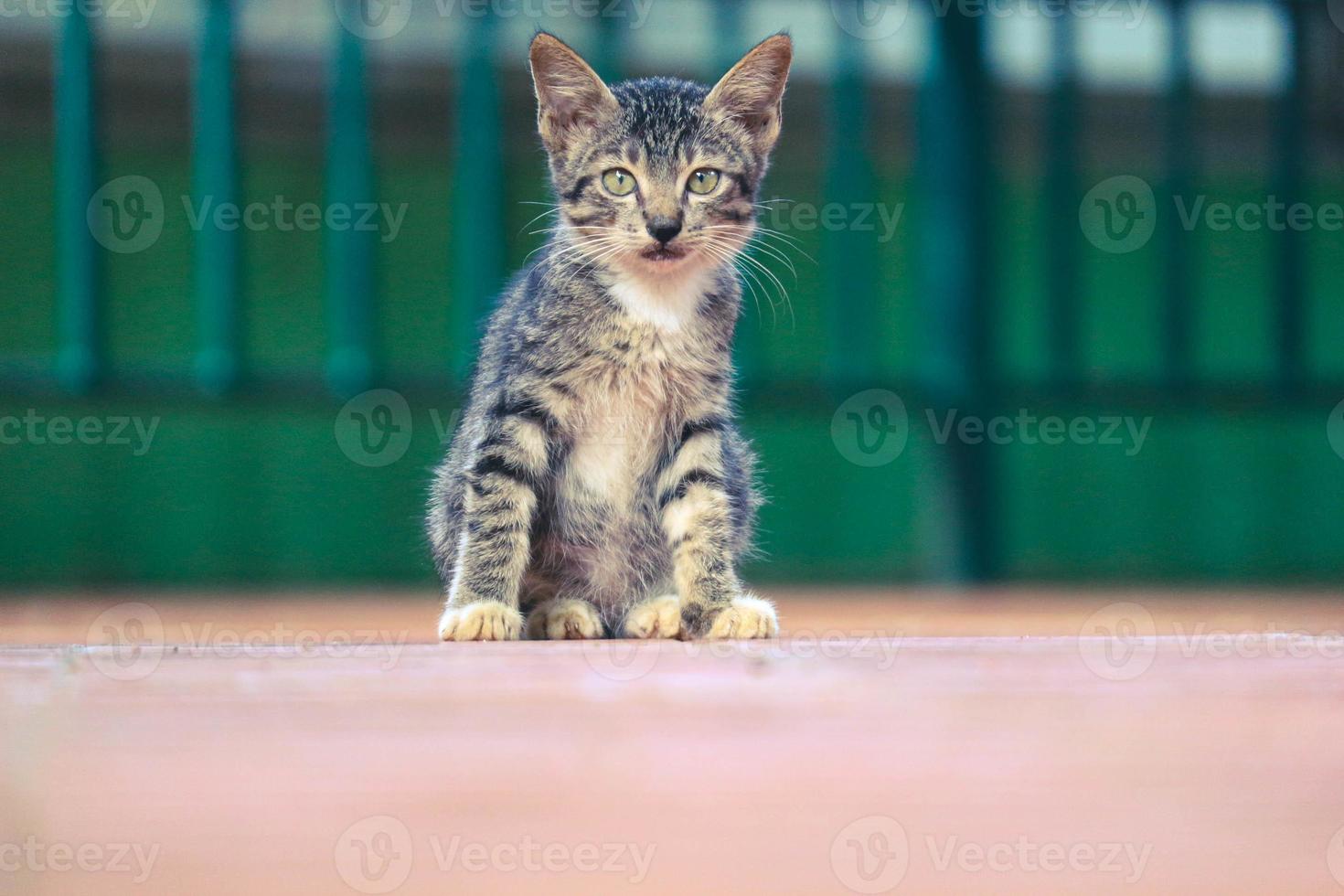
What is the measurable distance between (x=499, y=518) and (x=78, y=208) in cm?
246

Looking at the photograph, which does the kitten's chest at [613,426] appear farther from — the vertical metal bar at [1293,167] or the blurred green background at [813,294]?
the vertical metal bar at [1293,167]

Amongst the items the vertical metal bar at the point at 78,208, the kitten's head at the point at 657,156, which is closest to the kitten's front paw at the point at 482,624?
the kitten's head at the point at 657,156

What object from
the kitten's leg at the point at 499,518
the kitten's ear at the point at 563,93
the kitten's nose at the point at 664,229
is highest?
the kitten's ear at the point at 563,93

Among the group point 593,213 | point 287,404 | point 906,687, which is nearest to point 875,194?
point 287,404

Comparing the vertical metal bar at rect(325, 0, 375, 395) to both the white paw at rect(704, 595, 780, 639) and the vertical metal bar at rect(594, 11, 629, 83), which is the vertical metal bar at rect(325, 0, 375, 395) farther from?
the white paw at rect(704, 595, 780, 639)

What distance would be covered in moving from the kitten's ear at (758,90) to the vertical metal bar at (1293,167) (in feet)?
9.62

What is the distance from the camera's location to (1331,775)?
0.99 metres

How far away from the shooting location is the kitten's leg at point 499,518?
4.83ft

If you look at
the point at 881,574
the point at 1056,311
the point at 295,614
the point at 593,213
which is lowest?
the point at 881,574

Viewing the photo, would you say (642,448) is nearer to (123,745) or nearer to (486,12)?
(123,745)

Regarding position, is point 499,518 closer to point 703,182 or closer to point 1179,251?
point 703,182

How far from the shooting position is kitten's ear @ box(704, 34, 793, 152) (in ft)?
5.21

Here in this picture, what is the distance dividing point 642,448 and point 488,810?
0.71 metres

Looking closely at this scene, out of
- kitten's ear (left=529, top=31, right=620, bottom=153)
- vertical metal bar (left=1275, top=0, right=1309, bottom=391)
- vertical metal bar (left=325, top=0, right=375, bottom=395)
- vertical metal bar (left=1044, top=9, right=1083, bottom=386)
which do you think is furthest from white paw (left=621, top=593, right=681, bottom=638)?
vertical metal bar (left=1275, top=0, right=1309, bottom=391)
